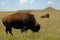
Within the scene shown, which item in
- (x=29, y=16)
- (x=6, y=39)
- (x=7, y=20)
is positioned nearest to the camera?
(x=6, y=39)

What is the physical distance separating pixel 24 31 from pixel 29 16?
844mm

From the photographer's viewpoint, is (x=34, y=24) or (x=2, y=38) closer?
(x=2, y=38)

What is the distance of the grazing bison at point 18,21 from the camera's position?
33.2 feet

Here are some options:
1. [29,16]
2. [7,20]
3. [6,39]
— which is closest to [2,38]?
[6,39]

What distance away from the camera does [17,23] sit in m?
10.4

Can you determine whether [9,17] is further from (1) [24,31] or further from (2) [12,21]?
(1) [24,31]

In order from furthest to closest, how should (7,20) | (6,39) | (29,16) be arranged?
(29,16) → (7,20) → (6,39)

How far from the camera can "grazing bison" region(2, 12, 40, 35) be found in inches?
399

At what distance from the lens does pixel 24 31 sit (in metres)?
10.6

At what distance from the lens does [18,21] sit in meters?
10.4

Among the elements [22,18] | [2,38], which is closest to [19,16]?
[22,18]

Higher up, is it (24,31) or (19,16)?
(19,16)

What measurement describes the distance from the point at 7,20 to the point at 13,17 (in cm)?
33

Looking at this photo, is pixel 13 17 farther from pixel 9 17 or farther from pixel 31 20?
pixel 31 20
